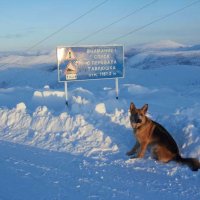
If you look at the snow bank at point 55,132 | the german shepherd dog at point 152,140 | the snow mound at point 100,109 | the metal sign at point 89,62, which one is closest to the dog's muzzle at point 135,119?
the german shepherd dog at point 152,140

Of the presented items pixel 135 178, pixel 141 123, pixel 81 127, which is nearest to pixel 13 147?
pixel 81 127

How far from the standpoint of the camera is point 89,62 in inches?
562

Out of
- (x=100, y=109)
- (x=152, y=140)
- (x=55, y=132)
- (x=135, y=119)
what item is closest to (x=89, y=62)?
(x=100, y=109)

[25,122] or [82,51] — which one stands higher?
[82,51]

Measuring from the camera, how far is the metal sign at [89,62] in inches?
541

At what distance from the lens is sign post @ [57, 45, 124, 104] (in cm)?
1374

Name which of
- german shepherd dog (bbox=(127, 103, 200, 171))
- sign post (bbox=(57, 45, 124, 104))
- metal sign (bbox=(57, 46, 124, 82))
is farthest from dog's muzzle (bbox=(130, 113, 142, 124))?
metal sign (bbox=(57, 46, 124, 82))

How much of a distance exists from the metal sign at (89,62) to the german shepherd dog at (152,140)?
5.59 meters

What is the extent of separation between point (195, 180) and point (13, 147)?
4251 millimetres

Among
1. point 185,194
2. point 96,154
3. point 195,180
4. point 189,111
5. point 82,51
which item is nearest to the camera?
point 185,194

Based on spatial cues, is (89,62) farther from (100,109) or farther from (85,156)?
(85,156)

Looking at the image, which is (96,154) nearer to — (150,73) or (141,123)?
(141,123)

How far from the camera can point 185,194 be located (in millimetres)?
6109

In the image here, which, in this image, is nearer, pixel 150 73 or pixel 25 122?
pixel 25 122
